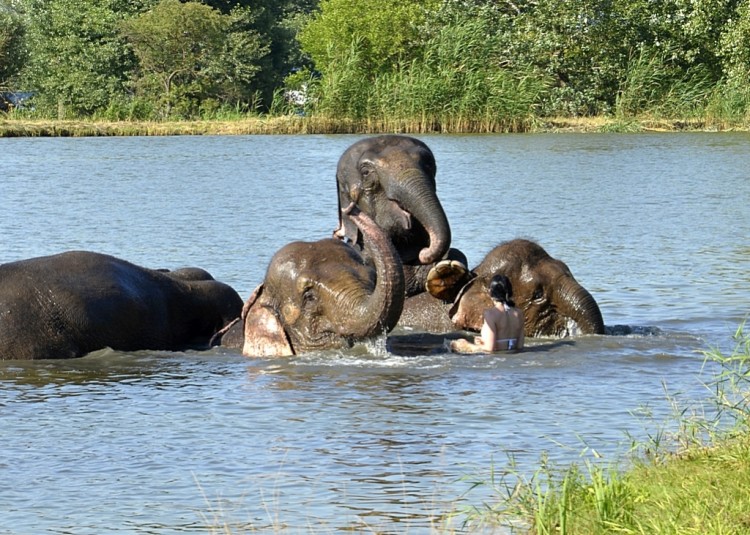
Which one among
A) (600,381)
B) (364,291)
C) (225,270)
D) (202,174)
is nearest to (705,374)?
(600,381)

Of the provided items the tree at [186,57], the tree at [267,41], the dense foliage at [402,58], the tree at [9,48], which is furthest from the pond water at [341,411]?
the tree at [9,48]

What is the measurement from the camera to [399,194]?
10.6m

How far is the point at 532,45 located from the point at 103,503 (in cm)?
4475

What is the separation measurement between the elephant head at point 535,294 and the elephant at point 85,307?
1.99 metres

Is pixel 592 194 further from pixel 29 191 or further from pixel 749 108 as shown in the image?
pixel 749 108

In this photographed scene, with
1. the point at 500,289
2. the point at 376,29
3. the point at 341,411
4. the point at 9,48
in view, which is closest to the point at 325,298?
the point at 341,411

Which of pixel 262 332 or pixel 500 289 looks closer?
pixel 262 332

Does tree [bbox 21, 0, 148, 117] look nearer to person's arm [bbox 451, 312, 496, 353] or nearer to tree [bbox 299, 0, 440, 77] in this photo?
tree [bbox 299, 0, 440, 77]

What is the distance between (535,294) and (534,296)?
0.02 meters

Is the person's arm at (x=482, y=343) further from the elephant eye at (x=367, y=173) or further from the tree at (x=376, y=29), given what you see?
the tree at (x=376, y=29)

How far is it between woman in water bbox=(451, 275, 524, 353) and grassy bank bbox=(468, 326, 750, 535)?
303cm

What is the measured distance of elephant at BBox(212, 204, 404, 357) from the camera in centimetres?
911

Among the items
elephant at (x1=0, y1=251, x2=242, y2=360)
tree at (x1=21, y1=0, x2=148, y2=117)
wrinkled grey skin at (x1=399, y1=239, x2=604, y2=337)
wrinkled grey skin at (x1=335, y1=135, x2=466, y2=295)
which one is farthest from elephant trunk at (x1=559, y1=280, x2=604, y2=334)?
tree at (x1=21, y1=0, x2=148, y2=117)

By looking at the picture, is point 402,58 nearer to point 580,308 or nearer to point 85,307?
point 580,308
